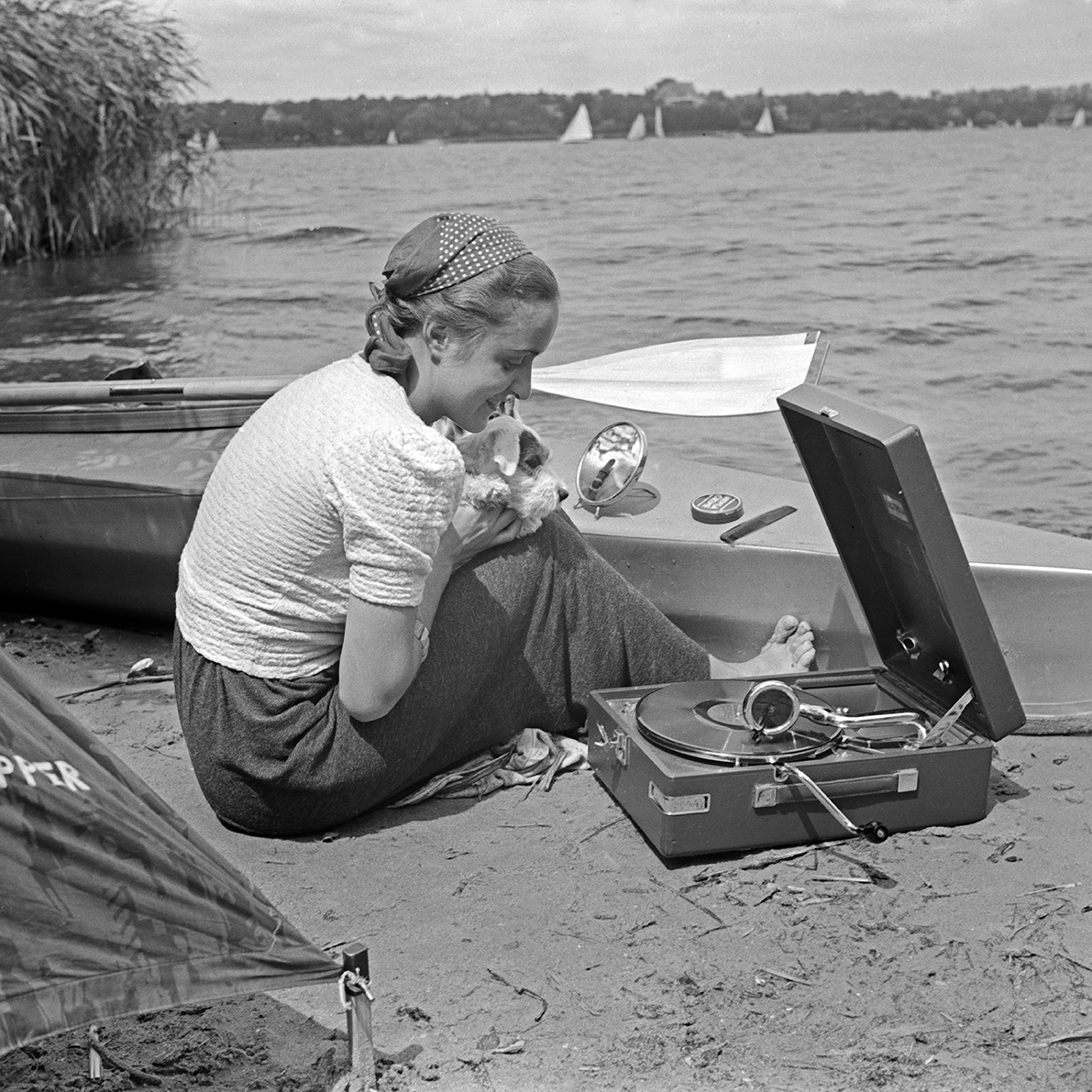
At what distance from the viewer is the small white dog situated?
287cm

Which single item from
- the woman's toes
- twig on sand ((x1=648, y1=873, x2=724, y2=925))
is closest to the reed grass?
the woman's toes

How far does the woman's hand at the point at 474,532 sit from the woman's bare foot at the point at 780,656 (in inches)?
26.8

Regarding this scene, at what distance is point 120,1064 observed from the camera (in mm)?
2094

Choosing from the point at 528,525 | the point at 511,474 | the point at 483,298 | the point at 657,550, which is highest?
the point at 483,298

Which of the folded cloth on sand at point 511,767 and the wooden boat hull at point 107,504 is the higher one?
the wooden boat hull at point 107,504

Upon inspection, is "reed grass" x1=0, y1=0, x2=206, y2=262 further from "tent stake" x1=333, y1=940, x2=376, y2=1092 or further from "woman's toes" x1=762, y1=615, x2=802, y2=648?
"tent stake" x1=333, y1=940, x2=376, y2=1092

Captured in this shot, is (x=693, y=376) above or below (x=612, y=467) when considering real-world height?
above

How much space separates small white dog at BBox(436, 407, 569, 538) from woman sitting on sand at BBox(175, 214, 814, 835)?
1.6 inches

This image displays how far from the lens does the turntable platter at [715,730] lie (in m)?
2.75

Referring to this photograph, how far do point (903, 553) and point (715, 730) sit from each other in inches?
21.8

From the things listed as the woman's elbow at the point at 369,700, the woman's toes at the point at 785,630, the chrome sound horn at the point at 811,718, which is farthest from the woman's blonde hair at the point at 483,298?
the woman's toes at the point at 785,630

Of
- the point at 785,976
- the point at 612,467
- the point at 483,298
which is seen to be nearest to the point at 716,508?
the point at 612,467

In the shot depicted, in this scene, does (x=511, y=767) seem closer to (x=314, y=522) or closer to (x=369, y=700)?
(x=369, y=700)

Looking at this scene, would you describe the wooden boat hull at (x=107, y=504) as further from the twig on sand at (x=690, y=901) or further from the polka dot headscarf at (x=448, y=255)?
the twig on sand at (x=690, y=901)
